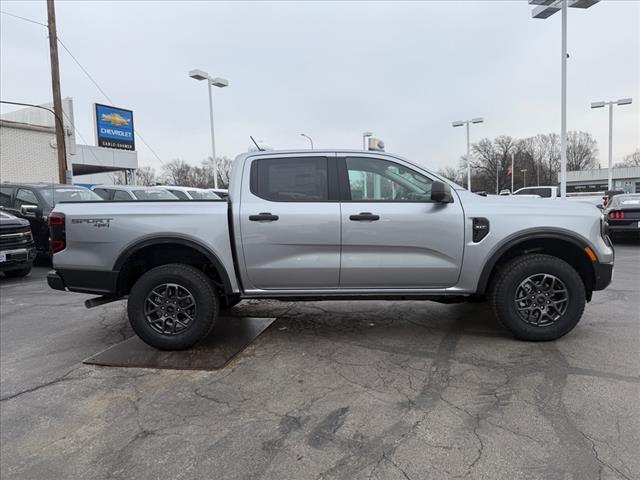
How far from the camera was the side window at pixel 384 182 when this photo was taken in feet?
14.3

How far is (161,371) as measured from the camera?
159 inches

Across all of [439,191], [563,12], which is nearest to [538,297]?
[439,191]

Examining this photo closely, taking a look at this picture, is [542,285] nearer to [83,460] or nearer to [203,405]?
[203,405]

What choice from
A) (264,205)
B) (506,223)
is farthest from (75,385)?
(506,223)

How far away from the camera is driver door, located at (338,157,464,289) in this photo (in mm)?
4246

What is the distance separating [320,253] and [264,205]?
2.29 feet

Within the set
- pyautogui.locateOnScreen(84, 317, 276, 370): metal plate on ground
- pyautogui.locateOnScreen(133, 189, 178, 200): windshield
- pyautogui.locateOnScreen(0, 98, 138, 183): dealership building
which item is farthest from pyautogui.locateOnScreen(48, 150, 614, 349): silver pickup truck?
pyautogui.locateOnScreen(0, 98, 138, 183): dealership building

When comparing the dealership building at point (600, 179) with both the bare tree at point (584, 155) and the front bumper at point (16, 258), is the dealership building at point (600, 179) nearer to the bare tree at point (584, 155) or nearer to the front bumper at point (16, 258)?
the bare tree at point (584, 155)

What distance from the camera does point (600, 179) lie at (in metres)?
73.8

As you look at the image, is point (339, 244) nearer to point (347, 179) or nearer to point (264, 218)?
point (347, 179)

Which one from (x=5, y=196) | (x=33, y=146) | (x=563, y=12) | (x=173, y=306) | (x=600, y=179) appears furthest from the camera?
(x=600, y=179)

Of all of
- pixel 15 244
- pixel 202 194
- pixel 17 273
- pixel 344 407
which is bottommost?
pixel 344 407

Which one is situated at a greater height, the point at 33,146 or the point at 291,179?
the point at 33,146

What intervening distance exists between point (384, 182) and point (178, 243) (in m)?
2.04
